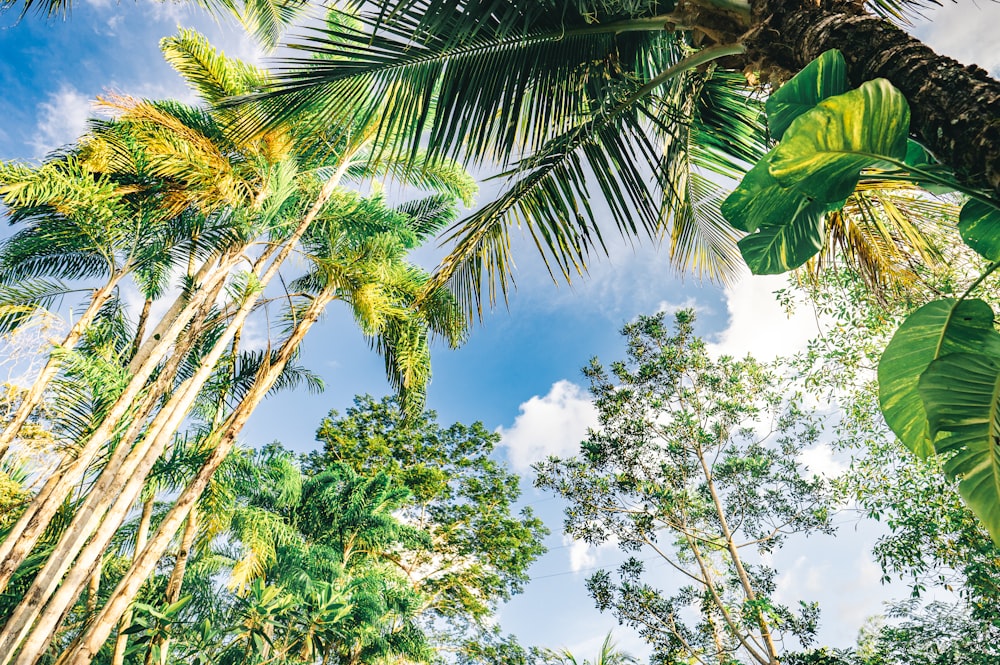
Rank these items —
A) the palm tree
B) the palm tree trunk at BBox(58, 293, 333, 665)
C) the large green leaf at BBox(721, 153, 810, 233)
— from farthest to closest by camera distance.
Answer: the palm tree trunk at BBox(58, 293, 333, 665), the palm tree, the large green leaf at BBox(721, 153, 810, 233)

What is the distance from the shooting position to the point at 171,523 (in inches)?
181

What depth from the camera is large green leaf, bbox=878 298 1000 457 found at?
0.84 meters

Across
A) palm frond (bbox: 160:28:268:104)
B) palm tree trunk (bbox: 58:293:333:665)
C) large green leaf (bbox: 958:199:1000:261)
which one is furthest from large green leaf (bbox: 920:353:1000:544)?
palm frond (bbox: 160:28:268:104)

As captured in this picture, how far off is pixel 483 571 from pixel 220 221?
9.06 meters

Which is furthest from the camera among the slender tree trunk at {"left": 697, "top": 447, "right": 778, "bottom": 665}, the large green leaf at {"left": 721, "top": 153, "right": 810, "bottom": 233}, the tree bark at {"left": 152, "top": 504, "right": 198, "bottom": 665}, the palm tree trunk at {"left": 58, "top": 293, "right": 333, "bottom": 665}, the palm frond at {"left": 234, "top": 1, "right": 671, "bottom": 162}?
the slender tree trunk at {"left": 697, "top": 447, "right": 778, "bottom": 665}

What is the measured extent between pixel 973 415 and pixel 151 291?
708cm

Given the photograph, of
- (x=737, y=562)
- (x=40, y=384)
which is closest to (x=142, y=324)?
(x=40, y=384)

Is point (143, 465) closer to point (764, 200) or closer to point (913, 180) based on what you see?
point (764, 200)

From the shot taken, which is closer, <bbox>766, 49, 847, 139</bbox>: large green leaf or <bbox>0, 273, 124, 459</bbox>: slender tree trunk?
<bbox>766, 49, 847, 139</bbox>: large green leaf

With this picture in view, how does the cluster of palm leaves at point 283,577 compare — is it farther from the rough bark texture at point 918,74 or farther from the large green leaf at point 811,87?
the rough bark texture at point 918,74

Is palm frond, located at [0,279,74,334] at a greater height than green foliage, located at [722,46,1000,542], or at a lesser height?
greater

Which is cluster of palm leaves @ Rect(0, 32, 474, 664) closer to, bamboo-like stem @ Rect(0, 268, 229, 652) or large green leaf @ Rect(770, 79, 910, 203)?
bamboo-like stem @ Rect(0, 268, 229, 652)

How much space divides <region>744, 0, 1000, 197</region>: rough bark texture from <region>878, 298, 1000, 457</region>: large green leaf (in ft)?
0.66

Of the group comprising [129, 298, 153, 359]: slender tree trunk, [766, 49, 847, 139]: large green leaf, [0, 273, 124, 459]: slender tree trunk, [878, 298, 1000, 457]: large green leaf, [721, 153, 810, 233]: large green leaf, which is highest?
[129, 298, 153, 359]: slender tree trunk
